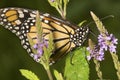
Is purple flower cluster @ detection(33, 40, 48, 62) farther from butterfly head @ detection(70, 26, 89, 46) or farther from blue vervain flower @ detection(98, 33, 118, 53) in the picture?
butterfly head @ detection(70, 26, 89, 46)

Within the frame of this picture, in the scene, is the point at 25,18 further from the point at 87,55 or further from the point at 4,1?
the point at 4,1

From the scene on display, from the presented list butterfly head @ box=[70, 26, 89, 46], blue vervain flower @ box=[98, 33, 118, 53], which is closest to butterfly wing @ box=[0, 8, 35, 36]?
butterfly head @ box=[70, 26, 89, 46]

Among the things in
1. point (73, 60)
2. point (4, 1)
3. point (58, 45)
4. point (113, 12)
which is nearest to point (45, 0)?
point (4, 1)

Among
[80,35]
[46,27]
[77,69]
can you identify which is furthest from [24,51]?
[77,69]

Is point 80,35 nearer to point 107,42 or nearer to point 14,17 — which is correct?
point 14,17

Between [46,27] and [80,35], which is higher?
[46,27]

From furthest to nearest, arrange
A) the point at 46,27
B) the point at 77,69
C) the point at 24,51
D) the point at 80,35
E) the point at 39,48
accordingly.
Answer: the point at 24,51, the point at 46,27, the point at 80,35, the point at 77,69, the point at 39,48

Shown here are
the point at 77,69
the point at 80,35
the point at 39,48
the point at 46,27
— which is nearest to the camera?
the point at 39,48
